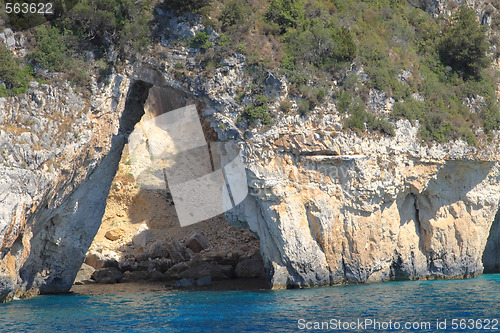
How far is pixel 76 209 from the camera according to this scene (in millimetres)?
29828

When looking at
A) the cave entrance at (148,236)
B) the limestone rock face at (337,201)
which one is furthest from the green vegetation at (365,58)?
the cave entrance at (148,236)

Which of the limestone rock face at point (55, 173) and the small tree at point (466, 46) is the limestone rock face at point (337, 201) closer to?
the small tree at point (466, 46)

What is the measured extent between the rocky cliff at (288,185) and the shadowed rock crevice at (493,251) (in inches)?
268

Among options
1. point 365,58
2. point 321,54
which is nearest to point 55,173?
point 321,54

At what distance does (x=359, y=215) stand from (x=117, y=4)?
54.1 feet

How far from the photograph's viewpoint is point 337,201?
30.2 metres

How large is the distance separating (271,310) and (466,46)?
22.2 m

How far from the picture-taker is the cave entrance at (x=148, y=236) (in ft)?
118

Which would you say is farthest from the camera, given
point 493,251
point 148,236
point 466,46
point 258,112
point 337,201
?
point 148,236

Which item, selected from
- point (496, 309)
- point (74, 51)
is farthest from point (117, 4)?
point (496, 309)

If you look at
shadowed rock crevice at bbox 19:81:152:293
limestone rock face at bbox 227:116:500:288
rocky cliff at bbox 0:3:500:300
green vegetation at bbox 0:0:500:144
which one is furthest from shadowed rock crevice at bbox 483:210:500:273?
shadowed rock crevice at bbox 19:81:152:293

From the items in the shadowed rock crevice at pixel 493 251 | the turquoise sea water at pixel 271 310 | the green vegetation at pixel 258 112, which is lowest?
the turquoise sea water at pixel 271 310

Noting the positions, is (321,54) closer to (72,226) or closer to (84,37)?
(84,37)

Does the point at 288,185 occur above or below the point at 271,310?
above
